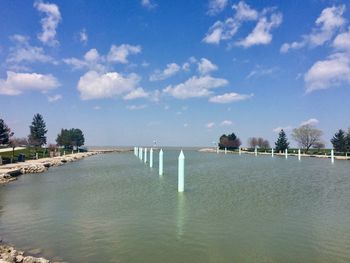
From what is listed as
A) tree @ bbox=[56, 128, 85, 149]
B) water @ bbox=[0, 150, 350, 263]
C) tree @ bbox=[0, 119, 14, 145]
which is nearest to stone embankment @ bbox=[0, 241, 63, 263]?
water @ bbox=[0, 150, 350, 263]

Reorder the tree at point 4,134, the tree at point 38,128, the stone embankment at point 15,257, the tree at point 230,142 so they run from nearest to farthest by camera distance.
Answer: the stone embankment at point 15,257 < the tree at point 4,134 < the tree at point 38,128 < the tree at point 230,142

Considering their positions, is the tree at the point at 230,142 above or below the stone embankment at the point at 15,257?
above

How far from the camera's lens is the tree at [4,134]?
75738mm

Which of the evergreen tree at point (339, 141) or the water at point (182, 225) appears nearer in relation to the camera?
the water at point (182, 225)

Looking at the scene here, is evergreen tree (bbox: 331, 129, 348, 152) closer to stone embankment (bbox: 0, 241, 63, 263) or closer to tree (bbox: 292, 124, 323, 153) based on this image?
tree (bbox: 292, 124, 323, 153)

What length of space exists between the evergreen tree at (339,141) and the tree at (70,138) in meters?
98.8

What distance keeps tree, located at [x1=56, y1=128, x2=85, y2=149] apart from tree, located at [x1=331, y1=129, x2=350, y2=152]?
98.8 meters

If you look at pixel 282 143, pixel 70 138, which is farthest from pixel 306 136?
pixel 70 138

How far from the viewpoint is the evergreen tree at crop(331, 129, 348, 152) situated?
102750 millimetres

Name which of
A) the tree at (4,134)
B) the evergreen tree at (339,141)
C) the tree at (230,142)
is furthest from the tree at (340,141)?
the tree at (4,134)

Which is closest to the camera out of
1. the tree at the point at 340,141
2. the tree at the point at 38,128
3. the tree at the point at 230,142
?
the tree at the point at 340,141

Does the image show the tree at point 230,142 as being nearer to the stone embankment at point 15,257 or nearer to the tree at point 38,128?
the tree at point 38,128

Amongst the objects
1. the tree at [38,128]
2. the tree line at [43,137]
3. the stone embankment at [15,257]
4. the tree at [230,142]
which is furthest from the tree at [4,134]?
the tree at [230,142]

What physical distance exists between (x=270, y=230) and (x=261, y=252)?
3.40m
